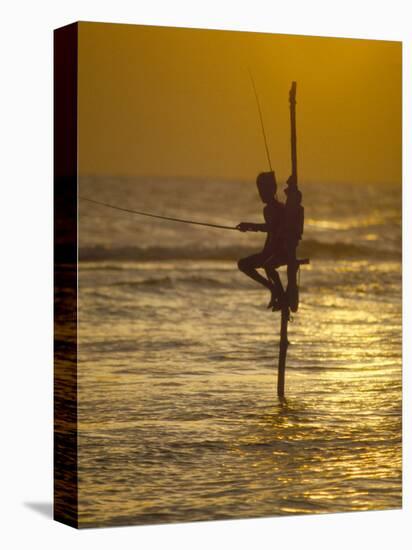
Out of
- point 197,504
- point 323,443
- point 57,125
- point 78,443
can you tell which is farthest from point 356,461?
point 57,125

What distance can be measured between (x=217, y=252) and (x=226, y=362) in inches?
26.2

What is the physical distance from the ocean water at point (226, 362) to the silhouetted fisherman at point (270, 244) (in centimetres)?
5

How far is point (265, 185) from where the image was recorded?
11.0 m

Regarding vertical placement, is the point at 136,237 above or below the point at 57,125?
below

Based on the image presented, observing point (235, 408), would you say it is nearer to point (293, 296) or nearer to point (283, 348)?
point (283, 348)

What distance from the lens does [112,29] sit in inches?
414

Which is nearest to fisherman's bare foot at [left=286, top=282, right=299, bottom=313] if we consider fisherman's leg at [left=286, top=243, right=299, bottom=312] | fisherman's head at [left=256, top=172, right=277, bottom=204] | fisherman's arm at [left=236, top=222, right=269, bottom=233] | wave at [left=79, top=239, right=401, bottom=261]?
fisherman's leg at [left=286, top=243, right=299, bottom=312]

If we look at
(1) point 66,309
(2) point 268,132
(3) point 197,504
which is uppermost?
(2) point 268,132

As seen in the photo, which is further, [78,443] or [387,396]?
[387,396]

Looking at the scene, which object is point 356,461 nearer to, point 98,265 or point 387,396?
point 387,396

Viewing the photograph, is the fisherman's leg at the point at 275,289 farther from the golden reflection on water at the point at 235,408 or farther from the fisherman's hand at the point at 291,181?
the fisherman's hand at the point at 291,181

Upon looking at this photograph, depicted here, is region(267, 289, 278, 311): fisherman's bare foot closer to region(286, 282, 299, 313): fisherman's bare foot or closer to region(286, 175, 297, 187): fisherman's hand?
region(286, 282, 299, 313): fisherman's bare foot

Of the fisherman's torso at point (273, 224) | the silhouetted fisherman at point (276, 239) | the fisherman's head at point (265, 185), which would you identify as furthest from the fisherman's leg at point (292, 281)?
the fisherman's head at point (265, 185)

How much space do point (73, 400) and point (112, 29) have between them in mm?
2175
